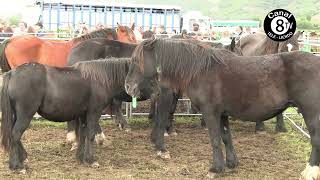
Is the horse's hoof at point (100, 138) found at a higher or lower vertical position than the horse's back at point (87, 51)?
lower

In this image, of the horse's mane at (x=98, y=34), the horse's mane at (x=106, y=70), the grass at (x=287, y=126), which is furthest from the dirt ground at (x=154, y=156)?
the horse's mane at (x=98, y=34)

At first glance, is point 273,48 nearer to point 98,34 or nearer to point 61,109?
point 98,34

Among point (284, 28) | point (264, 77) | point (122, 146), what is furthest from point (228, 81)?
point (284, 28)

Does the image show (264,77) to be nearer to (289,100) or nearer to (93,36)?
(289,100)

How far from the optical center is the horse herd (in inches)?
201

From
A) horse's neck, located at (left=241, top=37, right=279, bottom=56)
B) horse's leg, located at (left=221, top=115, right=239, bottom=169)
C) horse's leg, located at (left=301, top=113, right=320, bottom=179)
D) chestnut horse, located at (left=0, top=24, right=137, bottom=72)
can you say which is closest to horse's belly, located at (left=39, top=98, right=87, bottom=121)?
horse's leg, located at (left=221, top=115, right=239, bottom=169)

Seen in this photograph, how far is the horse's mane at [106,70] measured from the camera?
19.6 feet

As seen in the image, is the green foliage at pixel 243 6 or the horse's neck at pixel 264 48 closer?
the horse's neck at pixel 264 48

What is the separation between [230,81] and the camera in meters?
5.29

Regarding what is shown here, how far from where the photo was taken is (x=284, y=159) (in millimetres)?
6516

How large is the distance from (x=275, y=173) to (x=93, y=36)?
14.0 ft

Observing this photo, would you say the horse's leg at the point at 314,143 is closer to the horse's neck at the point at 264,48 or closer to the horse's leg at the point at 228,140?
the horse's leg at the point at 228,140

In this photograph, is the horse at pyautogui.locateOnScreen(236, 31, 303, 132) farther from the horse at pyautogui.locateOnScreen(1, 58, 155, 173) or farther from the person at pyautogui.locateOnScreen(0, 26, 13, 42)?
the person at pyautogui.locateOnScreen(0, 26, 13, 42)

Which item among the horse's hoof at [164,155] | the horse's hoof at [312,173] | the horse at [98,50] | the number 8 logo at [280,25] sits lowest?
the horse's hoof at [164,155]
